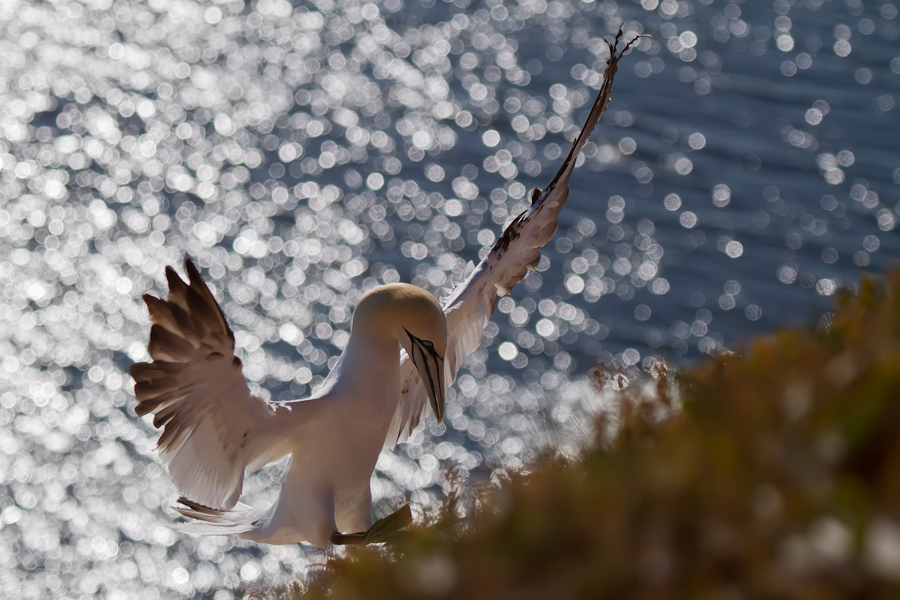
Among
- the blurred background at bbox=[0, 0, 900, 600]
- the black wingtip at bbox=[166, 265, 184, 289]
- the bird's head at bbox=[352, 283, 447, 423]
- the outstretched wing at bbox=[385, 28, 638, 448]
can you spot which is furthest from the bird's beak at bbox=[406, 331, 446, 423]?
the blurred background at bbox=[0, 0, 900, 600]

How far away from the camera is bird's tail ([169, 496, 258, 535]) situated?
489 centimetres

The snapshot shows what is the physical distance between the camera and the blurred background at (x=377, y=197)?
41.6ft

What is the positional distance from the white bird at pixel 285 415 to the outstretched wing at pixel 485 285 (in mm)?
690

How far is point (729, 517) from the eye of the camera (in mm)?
1710

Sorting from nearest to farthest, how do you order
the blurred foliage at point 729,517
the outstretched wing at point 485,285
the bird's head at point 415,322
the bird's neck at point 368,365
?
the blurred foliage at point 729,517, the bird's head at point 415,322, the bird's neck at point 368,365, the outstretched wing at point 485,285

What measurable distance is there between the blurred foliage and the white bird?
83.1 inches

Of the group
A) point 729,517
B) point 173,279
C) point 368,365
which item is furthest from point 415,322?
point 729,517

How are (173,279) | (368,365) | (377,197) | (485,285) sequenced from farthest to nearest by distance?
(377,197)
(485,285)
(368,365)
(173,279)

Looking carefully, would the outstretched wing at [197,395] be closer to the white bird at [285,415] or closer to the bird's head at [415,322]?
the white bird at [285,415]

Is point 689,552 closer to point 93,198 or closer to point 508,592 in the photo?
point 508,592

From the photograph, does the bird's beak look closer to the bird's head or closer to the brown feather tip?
the bird's head

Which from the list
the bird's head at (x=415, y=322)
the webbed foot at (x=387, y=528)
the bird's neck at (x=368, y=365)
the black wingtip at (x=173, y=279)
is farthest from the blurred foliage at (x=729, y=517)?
the bird's neck at (x=368, y=365)

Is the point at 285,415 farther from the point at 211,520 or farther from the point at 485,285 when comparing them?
the point at 485,285

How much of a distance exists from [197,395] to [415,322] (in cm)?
103
